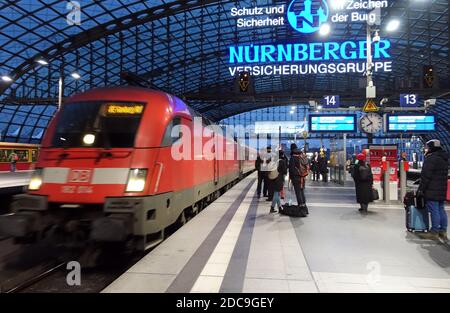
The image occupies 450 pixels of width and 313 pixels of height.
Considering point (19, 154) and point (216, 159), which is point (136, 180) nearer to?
point (216, 159)

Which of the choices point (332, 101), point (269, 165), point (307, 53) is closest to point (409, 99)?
point (332, 101)

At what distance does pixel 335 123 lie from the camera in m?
18.5

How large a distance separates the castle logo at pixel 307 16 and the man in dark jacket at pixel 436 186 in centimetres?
1418

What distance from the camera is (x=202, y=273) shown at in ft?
15.2

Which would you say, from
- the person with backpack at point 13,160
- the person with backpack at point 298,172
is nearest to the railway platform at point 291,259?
the person with backpack at point 298,172

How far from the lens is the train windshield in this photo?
556 cm

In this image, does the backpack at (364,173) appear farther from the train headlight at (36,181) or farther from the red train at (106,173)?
the train headlight at (36,181)

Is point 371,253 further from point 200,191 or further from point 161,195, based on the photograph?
point 200,191

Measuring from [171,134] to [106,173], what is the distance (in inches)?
52.0

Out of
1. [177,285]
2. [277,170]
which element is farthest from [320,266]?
[277,170]

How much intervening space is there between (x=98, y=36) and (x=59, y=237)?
27767mm

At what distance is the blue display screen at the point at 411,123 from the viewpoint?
16359mm

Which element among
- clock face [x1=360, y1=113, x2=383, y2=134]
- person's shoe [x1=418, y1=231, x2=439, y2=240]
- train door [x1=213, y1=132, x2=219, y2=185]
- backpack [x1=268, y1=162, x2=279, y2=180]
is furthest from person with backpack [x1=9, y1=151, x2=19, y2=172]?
person's shoe [x1=418, y1=231, x2=439, y2=240]

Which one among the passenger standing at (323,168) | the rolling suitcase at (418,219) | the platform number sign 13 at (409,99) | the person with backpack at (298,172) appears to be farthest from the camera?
the passenger standing at (323,168)
